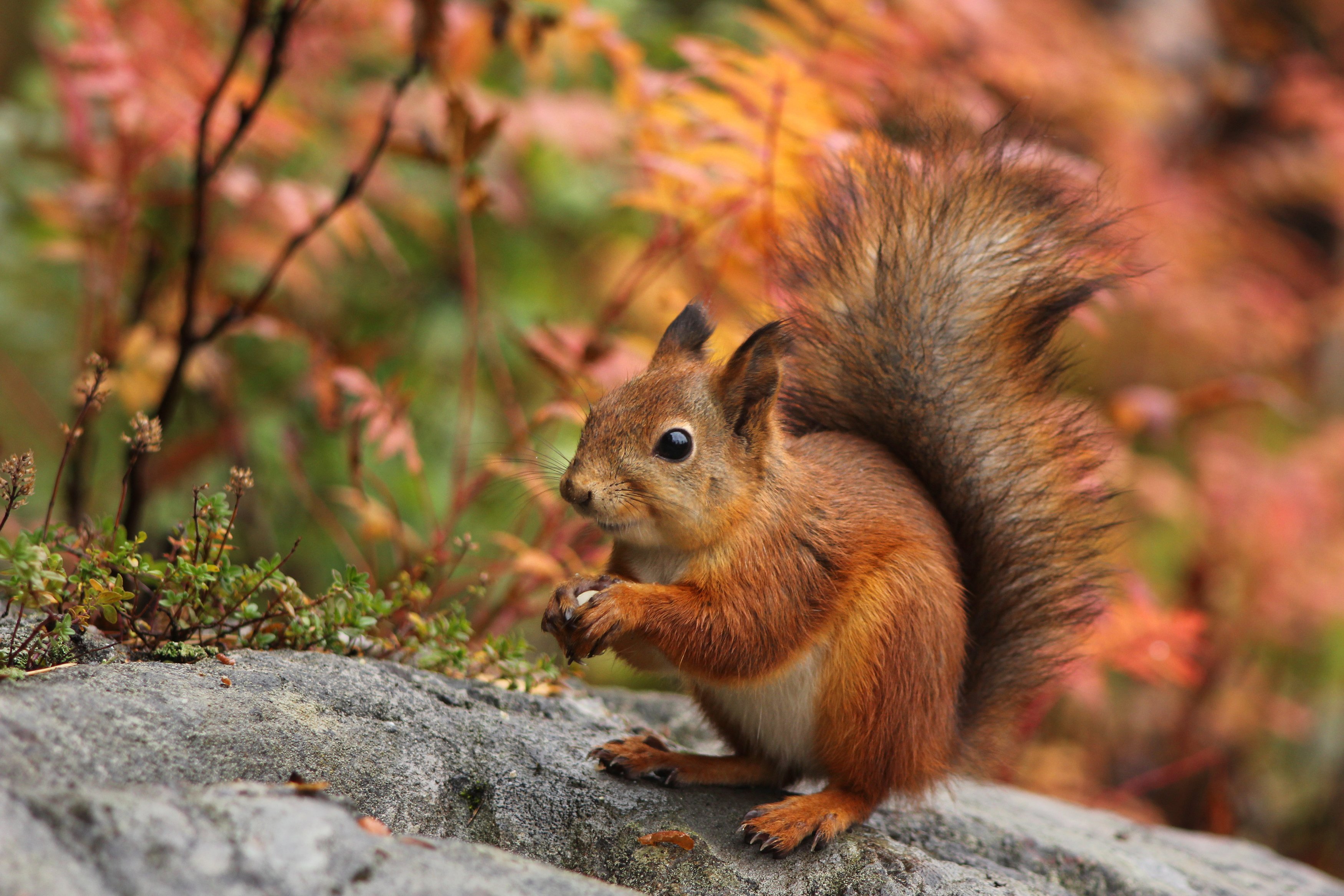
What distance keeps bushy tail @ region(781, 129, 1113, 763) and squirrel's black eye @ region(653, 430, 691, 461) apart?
0.49 m

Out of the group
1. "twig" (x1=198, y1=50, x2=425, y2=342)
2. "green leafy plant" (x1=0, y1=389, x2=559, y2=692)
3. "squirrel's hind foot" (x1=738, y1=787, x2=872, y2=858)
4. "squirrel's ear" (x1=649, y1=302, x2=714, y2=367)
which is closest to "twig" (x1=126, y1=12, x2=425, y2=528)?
"twig" (x1=198, y1=50, x2=425, y2=342)

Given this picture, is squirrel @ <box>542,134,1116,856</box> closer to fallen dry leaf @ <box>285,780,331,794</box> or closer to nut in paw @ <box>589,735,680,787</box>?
nut in paw @ <box>589,735,680,787</box>

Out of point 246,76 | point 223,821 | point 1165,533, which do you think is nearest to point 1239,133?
point 1165,533

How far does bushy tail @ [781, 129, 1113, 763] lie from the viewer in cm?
207

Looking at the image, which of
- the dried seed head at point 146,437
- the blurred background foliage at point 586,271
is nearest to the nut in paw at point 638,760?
the blurred background foliage at point 586,271

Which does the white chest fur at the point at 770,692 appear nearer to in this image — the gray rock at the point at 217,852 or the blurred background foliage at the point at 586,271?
the blurred background foliage at the point at 586,271

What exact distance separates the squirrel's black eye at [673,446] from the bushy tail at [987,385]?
1.59 feet

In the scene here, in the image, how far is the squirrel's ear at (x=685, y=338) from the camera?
206 cm

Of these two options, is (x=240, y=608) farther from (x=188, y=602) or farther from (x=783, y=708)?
(x=783, y=708)

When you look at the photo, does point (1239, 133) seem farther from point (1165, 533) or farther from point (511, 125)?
point (511, 125)

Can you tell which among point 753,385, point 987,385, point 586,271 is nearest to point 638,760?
point 753,385

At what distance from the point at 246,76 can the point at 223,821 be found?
8.95 ft

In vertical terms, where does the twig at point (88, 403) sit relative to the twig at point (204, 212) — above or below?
below

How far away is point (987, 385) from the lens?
2.08m
